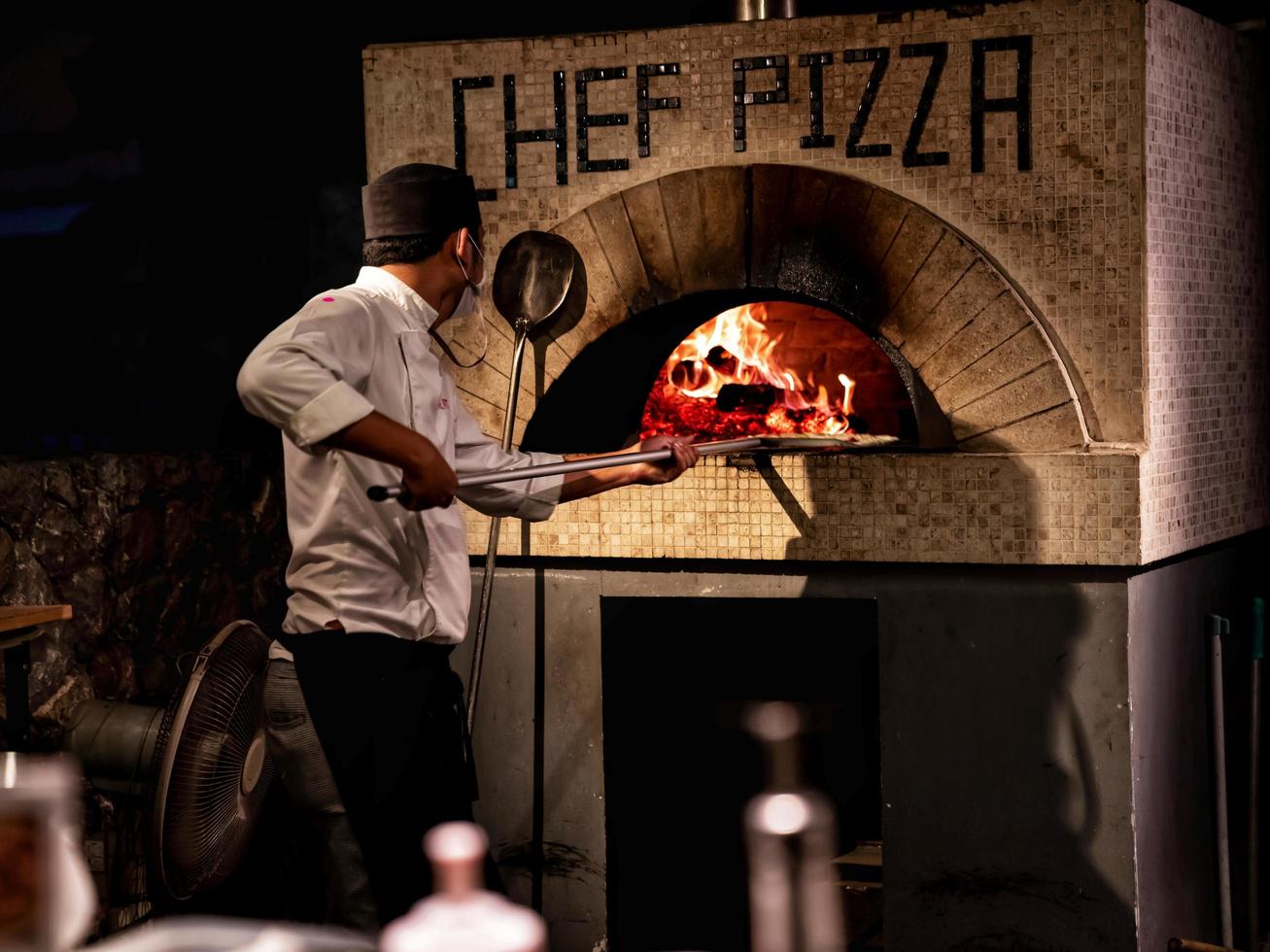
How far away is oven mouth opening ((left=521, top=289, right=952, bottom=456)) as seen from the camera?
516 cm

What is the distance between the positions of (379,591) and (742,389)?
195cm

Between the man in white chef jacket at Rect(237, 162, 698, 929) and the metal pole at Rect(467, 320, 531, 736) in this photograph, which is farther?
the metal pole at Rect(467, 320, 531, 736)

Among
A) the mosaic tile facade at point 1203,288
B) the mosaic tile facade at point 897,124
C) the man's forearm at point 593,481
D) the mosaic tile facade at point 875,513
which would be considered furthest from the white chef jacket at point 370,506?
the mosaic tile facade at point 1203,288

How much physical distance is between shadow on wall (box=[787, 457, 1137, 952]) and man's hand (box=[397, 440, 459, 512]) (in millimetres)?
1861

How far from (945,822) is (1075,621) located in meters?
0.79

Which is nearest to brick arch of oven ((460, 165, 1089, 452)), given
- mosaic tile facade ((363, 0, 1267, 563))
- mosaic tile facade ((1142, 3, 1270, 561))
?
mosaic tile facade ((363, 0, 1267, 563))

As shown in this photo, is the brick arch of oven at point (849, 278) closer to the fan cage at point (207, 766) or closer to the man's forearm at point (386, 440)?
the fan cage at point (207, 766)

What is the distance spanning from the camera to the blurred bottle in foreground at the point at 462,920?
157 centimetres

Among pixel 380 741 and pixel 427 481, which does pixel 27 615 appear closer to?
pixel 380 741

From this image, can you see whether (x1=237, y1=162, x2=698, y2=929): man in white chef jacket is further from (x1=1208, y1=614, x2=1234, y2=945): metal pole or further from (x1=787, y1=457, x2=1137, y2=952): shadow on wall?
(x1=1208, y1=614, x2=1234, y2=945): metal pole

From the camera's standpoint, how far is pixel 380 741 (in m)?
3.68

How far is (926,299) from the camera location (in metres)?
4.83

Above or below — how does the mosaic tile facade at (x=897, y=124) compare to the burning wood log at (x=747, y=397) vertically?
above

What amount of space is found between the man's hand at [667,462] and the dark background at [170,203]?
107 inches
